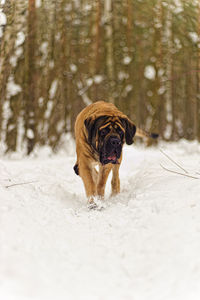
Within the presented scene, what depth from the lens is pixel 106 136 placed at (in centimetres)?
360

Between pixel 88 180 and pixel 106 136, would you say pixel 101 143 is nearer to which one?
pixel 106 136

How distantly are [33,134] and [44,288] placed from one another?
802cm

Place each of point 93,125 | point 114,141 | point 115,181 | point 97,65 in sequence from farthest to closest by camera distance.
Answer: point 97,65 < point 115,181 < point 93,125 < point 114,141

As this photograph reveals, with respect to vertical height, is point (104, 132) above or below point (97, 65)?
above

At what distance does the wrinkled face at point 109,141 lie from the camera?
3566 mm

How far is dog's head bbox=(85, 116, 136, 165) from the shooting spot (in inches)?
141

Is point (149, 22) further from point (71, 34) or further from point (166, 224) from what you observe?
point (166, 224)

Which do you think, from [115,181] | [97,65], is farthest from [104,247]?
[97,65]

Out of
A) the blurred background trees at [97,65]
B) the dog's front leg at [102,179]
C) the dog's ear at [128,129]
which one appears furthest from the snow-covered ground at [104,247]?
the blurred background trees at [97,65]

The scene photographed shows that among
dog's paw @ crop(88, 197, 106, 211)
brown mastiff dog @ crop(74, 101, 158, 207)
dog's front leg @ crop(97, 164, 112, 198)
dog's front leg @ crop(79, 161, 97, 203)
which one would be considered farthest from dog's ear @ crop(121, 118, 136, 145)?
dog's paw @ crop(88, 197, 106, 211)

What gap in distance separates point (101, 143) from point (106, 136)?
115mm

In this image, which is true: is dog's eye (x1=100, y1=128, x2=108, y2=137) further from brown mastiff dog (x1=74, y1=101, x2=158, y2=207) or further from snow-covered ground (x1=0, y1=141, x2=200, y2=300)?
snow-covered ground (x1=0, y1=141, x2=200, y2=300)

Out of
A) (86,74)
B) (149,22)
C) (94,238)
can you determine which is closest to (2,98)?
(86,74)

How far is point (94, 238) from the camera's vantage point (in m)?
2.24
